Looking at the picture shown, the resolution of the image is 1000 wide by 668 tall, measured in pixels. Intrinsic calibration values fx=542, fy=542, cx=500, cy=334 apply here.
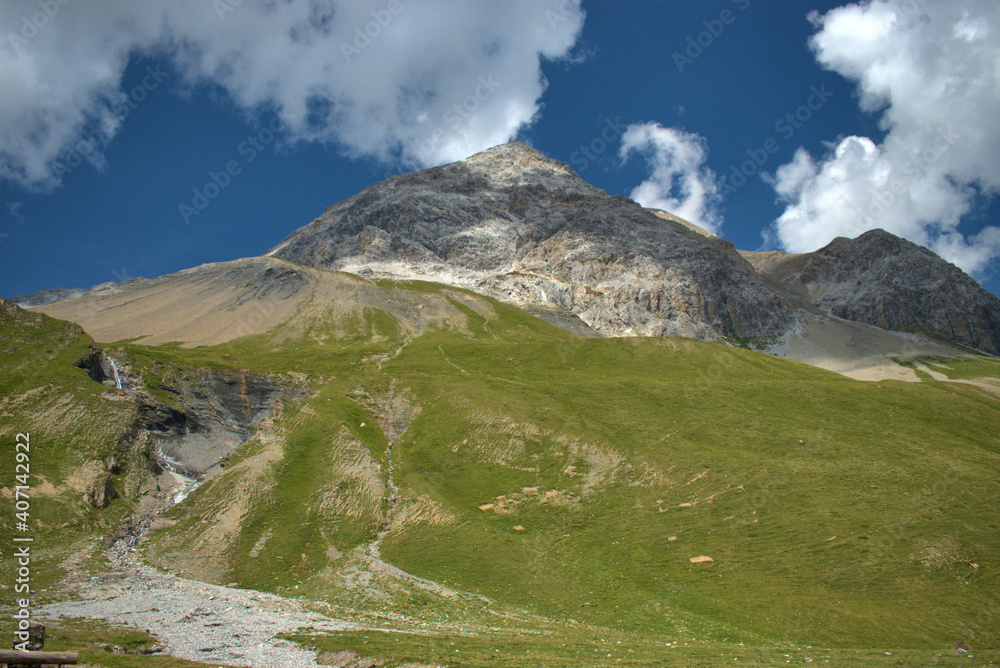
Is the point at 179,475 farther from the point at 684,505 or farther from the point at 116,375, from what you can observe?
the point at 684,505

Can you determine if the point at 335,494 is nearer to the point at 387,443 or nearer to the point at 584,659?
the point at 387,443

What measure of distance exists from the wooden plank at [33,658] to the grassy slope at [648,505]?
48.9 feet

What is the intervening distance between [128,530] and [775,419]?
7657cm

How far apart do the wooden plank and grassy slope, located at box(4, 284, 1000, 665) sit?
1490 centimetres

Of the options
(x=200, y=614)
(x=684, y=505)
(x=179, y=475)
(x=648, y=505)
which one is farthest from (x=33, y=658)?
(x=684, y=505)

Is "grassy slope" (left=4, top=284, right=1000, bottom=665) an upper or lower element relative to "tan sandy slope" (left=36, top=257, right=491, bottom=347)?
lower

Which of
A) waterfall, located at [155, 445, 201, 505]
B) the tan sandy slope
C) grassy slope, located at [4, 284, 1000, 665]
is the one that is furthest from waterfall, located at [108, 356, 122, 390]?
the tan sandy slope

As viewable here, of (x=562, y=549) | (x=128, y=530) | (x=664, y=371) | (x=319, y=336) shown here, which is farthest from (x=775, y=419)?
(x=319, y=336)

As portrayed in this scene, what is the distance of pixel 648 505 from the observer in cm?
5609

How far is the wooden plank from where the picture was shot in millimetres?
18062

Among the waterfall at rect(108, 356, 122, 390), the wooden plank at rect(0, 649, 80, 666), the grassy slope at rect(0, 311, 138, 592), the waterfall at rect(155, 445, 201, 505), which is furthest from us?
the waterfall at rect(108, 356, 122, 390)

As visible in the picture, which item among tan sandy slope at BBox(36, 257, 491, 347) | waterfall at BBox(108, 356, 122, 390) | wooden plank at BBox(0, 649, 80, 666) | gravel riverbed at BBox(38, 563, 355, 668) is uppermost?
tan sandy slope at BBox(36, 257, 491, 347)

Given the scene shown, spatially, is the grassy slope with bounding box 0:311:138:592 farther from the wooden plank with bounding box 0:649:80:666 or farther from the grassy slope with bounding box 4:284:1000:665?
the wooden plank with bounding box 0:649:80:666

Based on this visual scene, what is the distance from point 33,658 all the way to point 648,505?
49360mm
